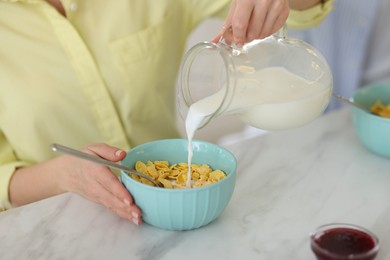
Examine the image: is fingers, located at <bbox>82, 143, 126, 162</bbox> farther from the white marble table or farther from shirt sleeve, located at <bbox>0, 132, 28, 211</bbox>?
shirt sleeve, located at <bbox>0, 132, 28, 211</bbox>

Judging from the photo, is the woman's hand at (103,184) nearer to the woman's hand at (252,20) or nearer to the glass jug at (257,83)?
the glass jug at (257,83)

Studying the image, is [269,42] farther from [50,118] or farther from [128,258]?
[50,118]

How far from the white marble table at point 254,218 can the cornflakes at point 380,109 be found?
83mm

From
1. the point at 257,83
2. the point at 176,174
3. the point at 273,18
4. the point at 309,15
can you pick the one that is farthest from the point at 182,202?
the point at 309,15

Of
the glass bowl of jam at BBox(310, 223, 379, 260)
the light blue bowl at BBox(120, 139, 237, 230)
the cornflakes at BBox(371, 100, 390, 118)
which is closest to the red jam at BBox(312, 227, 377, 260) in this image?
the glass bowl of jam at BBox(310, 223, 379, 260)

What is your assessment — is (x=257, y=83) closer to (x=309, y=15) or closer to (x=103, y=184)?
(x=103, y=184)

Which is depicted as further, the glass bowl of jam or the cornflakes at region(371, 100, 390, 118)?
the cornflakes at region(371, 100, 390, 118)

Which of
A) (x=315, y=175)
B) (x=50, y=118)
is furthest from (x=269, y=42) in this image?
(x=50, y=118)

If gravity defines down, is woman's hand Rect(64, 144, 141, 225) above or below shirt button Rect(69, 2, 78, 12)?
below

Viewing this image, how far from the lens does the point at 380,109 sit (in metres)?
1.17

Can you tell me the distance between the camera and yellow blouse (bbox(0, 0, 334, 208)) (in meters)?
1.15

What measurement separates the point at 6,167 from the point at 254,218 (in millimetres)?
490

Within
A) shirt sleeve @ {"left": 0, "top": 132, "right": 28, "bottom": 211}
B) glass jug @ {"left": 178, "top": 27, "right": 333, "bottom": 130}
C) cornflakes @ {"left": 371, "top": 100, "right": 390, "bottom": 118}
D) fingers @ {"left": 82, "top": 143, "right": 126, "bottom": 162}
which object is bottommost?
cornflakes @ {"left": 371, "top": 100, "right": 390, "bottom": 118}

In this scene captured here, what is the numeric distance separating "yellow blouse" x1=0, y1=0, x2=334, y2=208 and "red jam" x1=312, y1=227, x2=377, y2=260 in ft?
1.90
